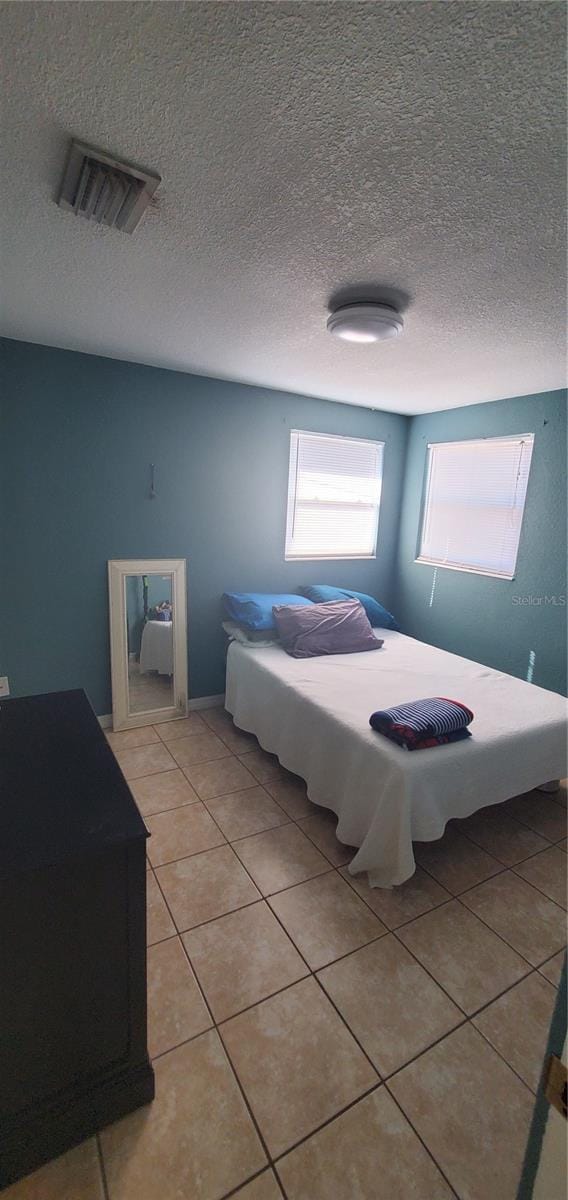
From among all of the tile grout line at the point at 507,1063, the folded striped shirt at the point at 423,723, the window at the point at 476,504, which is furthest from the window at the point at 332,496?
the tile grout line at the point at 507,1063

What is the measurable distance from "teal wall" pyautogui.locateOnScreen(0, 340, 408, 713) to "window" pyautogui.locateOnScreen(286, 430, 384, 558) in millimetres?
112

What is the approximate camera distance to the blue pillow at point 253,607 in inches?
129

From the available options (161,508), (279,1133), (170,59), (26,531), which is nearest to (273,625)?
(161,508)

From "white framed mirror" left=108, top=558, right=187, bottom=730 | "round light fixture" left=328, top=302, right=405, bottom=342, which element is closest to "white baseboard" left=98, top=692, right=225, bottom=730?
"white framed mirror" left=108, top=558, right=187, bottom=730

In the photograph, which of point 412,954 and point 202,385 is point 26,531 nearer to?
point 202,385

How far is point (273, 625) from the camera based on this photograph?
3297 mm

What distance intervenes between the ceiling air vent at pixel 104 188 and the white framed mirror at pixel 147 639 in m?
1.99

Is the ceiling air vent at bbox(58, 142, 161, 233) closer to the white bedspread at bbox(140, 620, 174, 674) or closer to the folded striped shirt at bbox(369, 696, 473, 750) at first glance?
the folded striped shirt at bbox(369, 696, 473, 750)

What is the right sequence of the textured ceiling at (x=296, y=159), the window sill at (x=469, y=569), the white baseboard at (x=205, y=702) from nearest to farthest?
the textured ceiling at (x=296, y=159) < the window sill at (x=469, y=569) < the white baseboard at (x=205, y=702)

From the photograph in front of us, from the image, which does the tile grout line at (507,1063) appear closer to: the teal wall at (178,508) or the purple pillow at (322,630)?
the purple pillow at (322,630)

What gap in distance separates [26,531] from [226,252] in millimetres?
1948

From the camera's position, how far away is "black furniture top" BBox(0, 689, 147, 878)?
1.03 m

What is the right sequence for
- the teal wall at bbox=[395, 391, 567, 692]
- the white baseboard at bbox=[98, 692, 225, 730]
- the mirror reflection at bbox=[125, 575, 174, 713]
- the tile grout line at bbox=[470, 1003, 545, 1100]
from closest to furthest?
the tile grout line at bbox=[470, 1003, 545, 1100] → the teal wall at bbox=[395, 391, 567, 692] → the mirror reflection at bbox=[125, 575, 174, 713] → the white baseboard at bbox=[98, 692, 225, 730]

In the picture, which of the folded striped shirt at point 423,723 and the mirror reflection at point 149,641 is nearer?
the folded striped shirt at point 423,723
